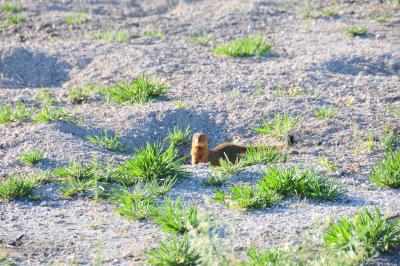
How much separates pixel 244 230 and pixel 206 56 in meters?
4.48

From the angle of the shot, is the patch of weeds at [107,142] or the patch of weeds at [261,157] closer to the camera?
the patch of weeds at [261,157]

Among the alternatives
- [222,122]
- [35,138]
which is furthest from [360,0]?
[35,138]

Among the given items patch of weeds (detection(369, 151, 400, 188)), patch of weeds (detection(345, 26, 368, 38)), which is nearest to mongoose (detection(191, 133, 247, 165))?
patch of weeds (detection(369, 151, 400, 188))

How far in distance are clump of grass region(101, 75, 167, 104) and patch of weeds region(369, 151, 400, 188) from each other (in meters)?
2.54

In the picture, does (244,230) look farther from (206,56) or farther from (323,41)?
(323,41)

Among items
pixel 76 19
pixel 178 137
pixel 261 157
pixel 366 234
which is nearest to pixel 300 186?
pixel 261 157

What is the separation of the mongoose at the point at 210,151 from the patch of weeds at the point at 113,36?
340 centimetres

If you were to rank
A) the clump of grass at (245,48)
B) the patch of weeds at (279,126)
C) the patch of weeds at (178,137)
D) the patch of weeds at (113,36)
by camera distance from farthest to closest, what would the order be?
1. the patch of weeds at (113,36)
2. the clump of grass at (245,48)
3. the patch of weeds at (178,137)
4. the patch of weeds at (279,126)

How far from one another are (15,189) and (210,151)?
1.70 m

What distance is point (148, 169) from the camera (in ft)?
21.6

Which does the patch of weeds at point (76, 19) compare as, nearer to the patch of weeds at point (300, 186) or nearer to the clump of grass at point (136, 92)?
the clump of grass at point (136, 92)

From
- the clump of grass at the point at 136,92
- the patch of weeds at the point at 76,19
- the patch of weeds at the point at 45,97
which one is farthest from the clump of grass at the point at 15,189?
the patch of weeds at the point at 76,19

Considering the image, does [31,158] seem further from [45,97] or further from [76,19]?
[76,19]

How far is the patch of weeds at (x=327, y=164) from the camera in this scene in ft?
22.4
